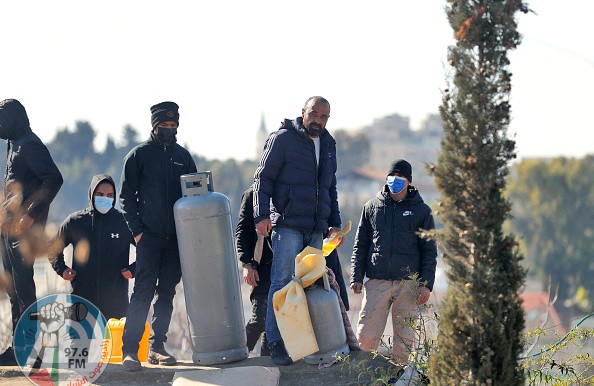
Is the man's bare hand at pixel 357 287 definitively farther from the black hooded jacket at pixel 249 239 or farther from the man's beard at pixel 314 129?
the man's beard at pixel 314 129

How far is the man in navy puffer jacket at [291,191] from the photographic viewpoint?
8.86 m

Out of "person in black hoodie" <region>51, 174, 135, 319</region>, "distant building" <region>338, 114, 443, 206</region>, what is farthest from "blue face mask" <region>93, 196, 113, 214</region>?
"distant building" <region>338, 114, 443, 206</region>

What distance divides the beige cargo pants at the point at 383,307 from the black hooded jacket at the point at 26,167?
2.50 metres

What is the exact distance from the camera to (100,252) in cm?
Answer: 1007

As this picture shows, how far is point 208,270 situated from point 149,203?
64cm

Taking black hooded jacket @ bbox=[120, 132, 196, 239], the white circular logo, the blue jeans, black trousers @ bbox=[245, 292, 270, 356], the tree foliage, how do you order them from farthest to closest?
the tree foliage
black trousers @ bbox=[245, 292, 270, 356]
the white circular logo
black hooded jacket @ bbox=[120, 132, 196, 239]
the blue jeans

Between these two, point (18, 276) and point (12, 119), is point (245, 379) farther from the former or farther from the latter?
point (12, 119)

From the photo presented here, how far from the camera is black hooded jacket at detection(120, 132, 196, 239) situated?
9.12 metres

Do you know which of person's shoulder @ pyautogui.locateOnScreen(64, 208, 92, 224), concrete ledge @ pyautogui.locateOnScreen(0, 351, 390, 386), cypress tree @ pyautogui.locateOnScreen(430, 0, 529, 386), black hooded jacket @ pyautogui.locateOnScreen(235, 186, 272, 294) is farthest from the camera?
person's shoulder @ pyautogui.locateOnScreen(64, 208, 92, 224)

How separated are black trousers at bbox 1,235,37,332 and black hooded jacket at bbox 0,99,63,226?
251mm

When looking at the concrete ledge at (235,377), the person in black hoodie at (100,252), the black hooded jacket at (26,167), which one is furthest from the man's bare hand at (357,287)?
the black hooded jacket at (26,167)

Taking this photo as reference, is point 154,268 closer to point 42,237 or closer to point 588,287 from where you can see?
point 42,237

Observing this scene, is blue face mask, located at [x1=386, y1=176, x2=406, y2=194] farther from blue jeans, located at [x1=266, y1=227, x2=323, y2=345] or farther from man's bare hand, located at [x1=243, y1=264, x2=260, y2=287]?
man's bare hand, located at [x1=243, y1=264, x2=260, y2=287]

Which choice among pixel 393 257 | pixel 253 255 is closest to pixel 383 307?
pixel 393 257
